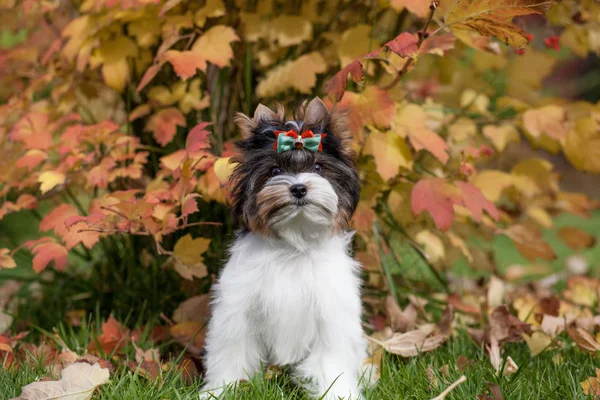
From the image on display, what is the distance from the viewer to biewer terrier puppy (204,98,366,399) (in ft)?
8.46

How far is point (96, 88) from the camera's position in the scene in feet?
13.0

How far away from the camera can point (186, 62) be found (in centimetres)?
303

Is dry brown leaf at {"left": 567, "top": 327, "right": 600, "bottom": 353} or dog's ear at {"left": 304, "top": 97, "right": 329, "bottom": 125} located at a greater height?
dog's ear at {"left": 304, "top": 97, "right": 329, "bottom": 125}

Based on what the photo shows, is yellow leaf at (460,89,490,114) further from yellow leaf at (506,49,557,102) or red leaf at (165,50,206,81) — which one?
red leaf at (165,50,206,81)

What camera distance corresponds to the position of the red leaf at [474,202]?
10.2 feet

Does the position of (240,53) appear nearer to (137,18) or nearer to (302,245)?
(137,18)

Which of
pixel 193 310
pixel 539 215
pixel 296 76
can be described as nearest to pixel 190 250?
pixel 193 310

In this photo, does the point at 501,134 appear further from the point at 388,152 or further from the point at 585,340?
the point at 585,340

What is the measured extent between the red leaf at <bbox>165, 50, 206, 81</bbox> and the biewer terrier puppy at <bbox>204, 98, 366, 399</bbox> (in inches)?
17.7

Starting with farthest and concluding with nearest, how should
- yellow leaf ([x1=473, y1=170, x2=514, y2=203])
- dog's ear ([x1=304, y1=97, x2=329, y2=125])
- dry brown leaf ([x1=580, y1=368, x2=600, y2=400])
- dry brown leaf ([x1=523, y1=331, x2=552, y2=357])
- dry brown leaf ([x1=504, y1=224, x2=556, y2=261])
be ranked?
dry brown leaf ([x1=504, y1=224, x2=556, y2=261]) < yellow leaf ([x1=473, y1=170, x2=514, y2=203]) < dry brown leaf ([x1=523, y1=331, x2=552, y2=357]) < dog's ear ([x1=304, y1=97, x2=329, y2=125]) < dry brown leaf ([x1=580, y1=368, x2=600, y2=400])

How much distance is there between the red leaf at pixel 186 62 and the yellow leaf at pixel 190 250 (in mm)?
771

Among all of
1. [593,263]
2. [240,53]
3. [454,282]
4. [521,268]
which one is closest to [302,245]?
[240,53]

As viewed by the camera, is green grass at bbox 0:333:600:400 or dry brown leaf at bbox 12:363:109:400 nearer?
dry brown leaf at bbox 12:363:109:400

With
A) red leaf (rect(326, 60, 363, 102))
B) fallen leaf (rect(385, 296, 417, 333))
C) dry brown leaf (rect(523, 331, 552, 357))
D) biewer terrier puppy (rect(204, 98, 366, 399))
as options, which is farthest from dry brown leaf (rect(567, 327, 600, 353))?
red leaf (rect(326, 60, 363, 102))
